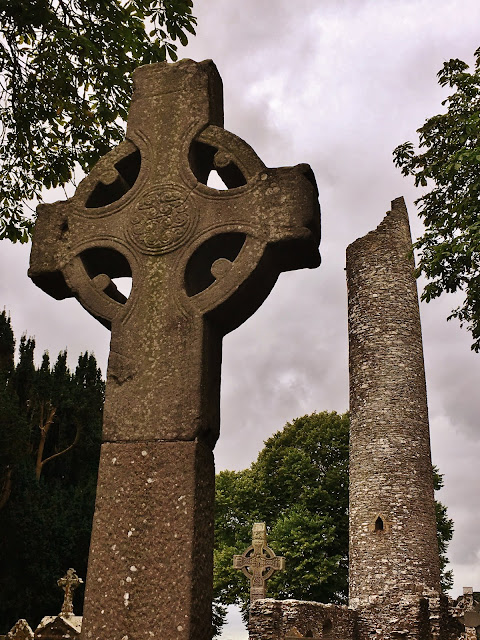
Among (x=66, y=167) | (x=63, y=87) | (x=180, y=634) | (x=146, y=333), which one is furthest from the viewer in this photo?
(x=66, y=167)

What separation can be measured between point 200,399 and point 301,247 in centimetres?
92

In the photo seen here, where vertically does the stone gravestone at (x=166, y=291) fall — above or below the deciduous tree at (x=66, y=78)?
below

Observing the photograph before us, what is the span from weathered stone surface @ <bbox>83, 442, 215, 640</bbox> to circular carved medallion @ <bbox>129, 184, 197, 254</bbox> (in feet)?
3.41

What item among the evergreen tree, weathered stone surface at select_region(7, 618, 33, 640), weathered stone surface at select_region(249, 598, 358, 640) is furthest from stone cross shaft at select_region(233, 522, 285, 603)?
weathered stone surface at select_region(7, 618, 33, 640)

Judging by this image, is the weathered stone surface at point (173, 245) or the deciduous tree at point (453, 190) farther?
the deciduous tree at point (453, 190)

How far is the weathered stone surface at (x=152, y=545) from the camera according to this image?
279cm

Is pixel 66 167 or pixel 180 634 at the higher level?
pixel 66 167

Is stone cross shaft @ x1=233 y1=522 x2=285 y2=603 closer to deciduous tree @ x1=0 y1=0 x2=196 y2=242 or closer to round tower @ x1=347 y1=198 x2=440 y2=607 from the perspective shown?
round tower @ x1=347 y1=198 x2=440 y2=607

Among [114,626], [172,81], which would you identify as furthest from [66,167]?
[114,626]

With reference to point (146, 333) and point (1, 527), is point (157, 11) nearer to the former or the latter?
point (146, 333)

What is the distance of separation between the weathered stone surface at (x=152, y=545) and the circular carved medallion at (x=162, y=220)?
1.04 metres

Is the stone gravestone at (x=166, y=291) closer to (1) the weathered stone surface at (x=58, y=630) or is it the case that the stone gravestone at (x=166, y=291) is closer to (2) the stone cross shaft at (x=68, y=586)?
(1) the weathered stone surface at (x=58, y=630)

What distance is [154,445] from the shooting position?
3.06m

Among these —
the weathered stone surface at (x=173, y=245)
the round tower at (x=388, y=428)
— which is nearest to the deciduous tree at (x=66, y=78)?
the weathered stone surface at (x=173, y=245)
